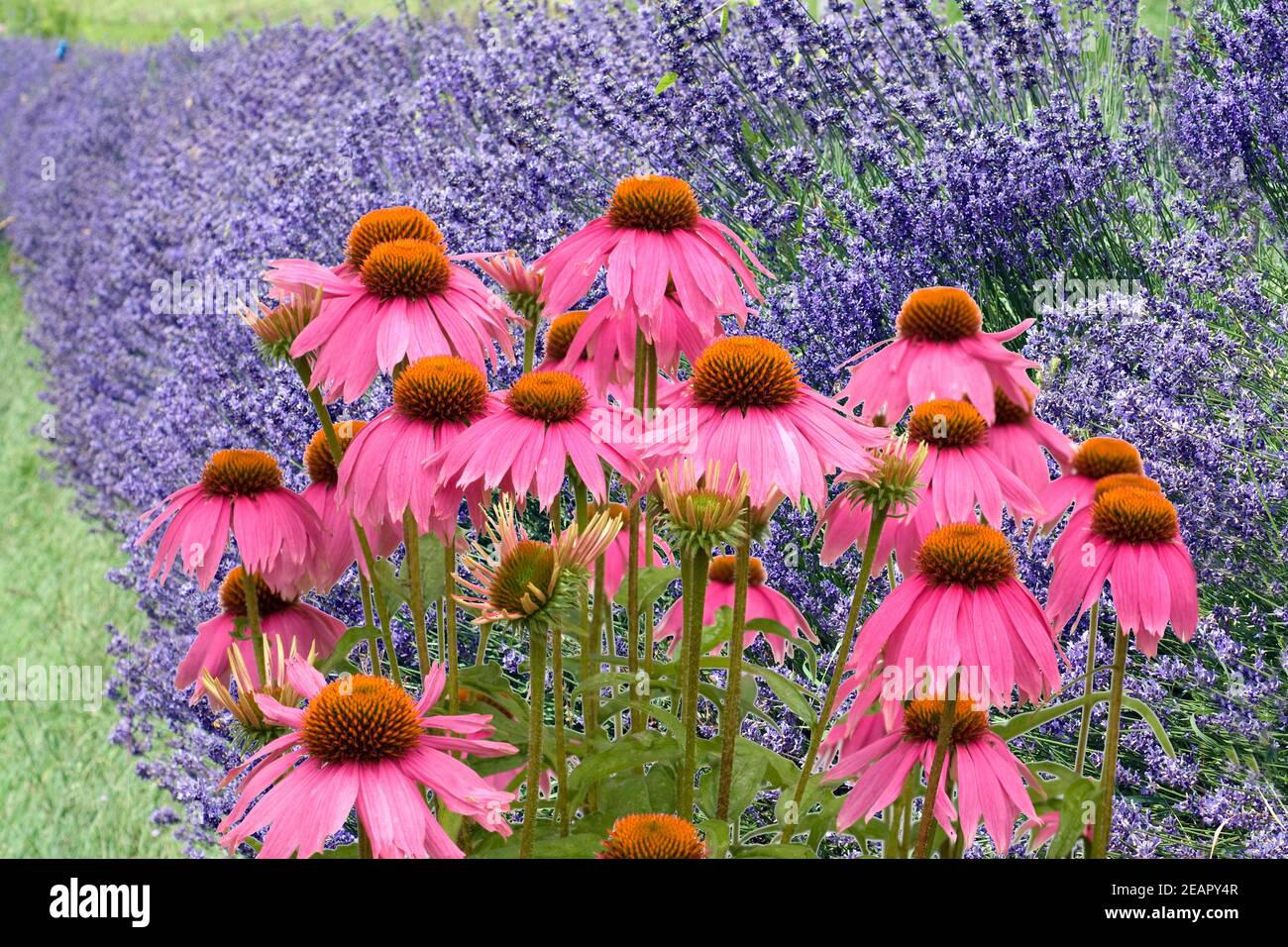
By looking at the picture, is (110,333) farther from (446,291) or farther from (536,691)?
(536,691)

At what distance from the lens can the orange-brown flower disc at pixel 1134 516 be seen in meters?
1.32

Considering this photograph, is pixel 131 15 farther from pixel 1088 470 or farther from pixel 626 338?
pixel 1088 470

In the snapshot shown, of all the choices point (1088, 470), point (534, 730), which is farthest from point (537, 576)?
point (1088, 470)

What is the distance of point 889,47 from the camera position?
398cm

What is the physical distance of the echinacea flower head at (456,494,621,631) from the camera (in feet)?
3.84

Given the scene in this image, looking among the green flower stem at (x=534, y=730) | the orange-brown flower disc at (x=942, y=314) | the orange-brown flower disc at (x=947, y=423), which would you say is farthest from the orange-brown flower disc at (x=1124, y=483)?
the green flower stem at (x=534, y=730)

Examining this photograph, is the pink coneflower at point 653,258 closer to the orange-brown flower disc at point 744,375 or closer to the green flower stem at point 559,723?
the orange-brown flower disc at point 744,375

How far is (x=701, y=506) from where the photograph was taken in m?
1.19

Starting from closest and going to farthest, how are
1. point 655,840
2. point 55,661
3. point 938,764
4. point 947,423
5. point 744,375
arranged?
point 655,840
point 938,764
point 744,375
point 947,423
point 55,661

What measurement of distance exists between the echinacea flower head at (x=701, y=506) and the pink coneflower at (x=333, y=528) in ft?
1.15

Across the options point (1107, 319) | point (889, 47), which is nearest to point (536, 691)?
point (1107, 319)

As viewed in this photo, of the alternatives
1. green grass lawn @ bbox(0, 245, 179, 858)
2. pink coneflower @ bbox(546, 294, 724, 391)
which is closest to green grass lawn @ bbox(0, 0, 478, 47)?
green grass lawn @ bbox(0, 245, 179, 858)

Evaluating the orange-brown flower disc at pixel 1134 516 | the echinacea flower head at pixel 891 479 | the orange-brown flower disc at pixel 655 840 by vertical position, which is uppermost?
the echinacea flower head at pixel 891 479

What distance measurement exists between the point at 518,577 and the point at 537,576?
2 centimetres
